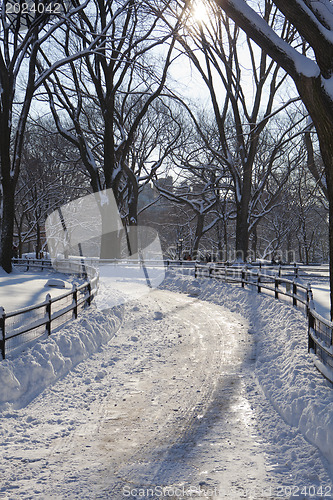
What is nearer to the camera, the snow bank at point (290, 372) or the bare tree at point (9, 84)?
the snow bank at point (290, 372)

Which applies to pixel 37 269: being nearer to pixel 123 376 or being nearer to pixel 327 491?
pixel 123 376

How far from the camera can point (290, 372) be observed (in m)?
7.56

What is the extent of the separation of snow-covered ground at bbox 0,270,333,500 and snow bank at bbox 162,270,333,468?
0.09ft

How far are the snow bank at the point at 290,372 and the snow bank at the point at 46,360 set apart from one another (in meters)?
3.75

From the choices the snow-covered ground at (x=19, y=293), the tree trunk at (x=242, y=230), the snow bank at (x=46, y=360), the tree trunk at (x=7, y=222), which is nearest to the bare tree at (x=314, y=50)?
the snow bank at (x=46, y=360)

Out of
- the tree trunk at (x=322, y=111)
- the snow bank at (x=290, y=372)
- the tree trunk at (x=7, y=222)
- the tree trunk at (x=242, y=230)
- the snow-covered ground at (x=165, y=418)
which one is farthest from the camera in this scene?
the tree trunk at (x=242, y=230)

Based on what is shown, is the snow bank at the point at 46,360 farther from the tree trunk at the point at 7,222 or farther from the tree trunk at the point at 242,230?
the tree trunk at the point at 242,230

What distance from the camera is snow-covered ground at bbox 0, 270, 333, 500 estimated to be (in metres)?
4.54

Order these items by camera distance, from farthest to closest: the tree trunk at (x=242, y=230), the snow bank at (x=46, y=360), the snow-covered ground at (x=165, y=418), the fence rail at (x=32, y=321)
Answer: the tree trunk at (x=242, y=230), the fence rail at (x=32, y=321), the snow bank at (x=46, y=360), the snow-covered ground at (x=165, y=418)

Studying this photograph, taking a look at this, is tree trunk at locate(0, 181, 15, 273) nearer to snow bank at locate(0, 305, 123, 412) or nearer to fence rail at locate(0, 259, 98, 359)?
fence rail at locate(0, 259, 98, 359)

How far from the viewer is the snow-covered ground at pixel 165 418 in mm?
4539

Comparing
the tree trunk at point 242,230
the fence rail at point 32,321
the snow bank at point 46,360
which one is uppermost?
the tree trunk at point 242,230

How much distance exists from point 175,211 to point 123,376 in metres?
56.6

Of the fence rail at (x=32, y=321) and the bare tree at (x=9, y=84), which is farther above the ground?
the bare tree at (x=9, y=84)
